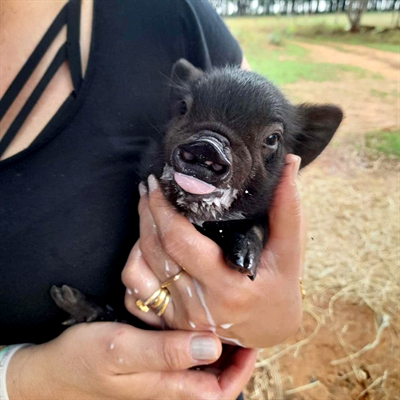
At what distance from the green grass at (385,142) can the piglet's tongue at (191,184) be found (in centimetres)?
74

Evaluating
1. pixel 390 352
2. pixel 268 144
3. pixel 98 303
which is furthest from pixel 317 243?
pixel 98 303

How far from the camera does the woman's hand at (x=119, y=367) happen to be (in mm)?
862

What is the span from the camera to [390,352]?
1.19m

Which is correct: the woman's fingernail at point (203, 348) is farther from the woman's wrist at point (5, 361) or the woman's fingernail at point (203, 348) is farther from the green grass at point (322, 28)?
the green grass at point (322, 28)

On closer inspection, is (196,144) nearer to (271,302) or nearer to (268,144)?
(268,144)

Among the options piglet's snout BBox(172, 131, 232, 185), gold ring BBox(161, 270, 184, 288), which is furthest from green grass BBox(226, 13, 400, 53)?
gold ring BBox(161, 270, 184, 288)

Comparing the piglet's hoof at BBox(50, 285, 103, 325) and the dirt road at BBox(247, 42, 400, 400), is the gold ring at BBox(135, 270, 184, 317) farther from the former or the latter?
the dirt road at BBox(247, 42, 400, 400)

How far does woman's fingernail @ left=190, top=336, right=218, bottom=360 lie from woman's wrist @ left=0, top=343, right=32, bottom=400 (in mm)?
452

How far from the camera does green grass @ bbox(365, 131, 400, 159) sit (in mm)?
1247

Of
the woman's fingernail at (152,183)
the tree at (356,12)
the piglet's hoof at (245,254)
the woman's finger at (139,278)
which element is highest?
the tree at (356,12)

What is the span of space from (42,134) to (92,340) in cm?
48

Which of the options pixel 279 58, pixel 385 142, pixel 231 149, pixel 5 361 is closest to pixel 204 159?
pixel 231 149

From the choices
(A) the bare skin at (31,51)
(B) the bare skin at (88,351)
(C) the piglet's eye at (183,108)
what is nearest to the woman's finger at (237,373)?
(B) the bare skin at (88,351)

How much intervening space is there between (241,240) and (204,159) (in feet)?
0.77
